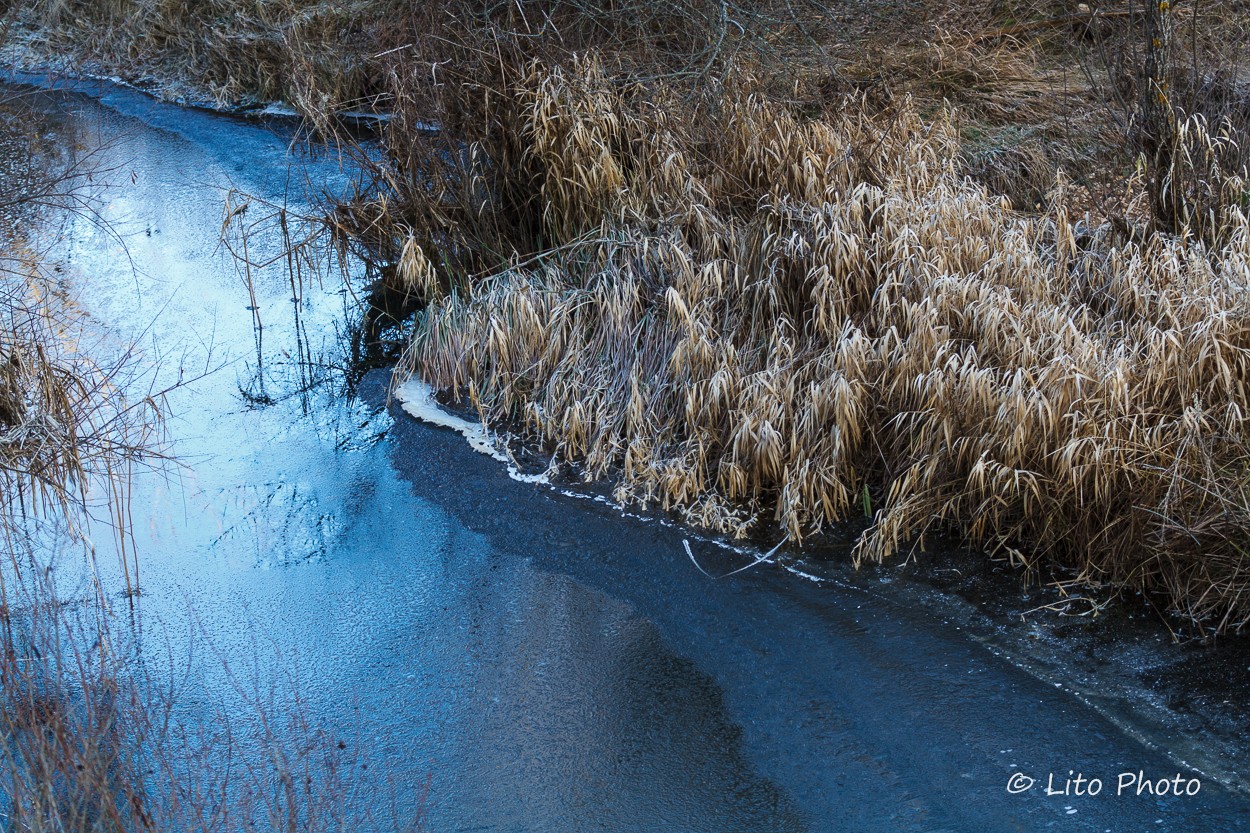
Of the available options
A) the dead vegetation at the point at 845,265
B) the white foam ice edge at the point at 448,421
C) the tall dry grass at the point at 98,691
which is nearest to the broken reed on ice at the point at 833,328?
the dead vegetation at the point at 845,265

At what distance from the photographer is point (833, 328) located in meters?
5.14

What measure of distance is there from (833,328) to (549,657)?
7.02 ft

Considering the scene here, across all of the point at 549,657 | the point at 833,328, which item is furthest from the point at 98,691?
the point at 833,328

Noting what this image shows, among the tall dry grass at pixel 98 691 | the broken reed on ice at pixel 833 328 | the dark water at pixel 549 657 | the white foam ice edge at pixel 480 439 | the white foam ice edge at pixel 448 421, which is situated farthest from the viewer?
the white foam ice edge at pixel 448 421

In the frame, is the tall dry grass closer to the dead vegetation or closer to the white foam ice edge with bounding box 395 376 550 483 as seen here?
the white foam ice edge with bounding box 395 376 550 483

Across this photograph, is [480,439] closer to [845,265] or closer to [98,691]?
[845,265]

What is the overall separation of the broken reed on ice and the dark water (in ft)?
1.67

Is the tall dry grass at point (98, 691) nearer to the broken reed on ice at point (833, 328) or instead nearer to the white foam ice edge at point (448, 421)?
the white foam ice edge at point (448, 421)

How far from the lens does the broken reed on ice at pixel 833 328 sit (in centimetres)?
424

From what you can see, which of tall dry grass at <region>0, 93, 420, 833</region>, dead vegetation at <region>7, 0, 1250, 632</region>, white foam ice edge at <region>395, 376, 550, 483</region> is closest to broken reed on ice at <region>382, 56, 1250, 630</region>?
dead vegetation at <region>7, 0, 1250, 632</region>

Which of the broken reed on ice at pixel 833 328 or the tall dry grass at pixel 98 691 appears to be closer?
the tall dry grass at pixel 98 691

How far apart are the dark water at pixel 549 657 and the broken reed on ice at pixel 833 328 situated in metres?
0.51

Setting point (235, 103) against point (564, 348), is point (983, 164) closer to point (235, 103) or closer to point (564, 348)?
point (564, 348)

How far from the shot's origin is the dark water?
3.36m
